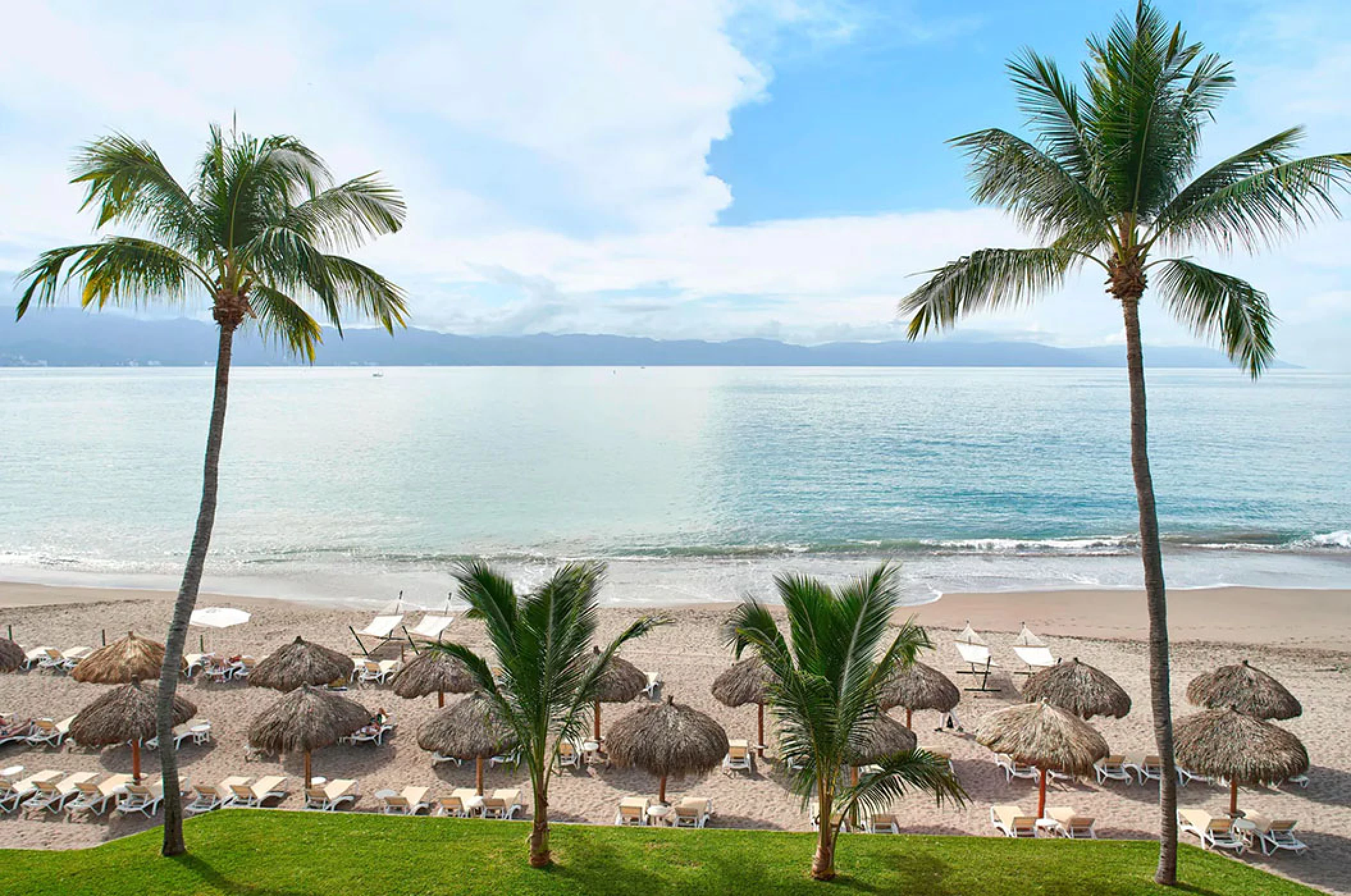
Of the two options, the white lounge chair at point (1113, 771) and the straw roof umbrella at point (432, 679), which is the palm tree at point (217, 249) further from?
the white lounge chair at point (1113, 771)

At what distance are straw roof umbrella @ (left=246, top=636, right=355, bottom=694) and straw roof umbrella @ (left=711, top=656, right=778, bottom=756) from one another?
23.9ft

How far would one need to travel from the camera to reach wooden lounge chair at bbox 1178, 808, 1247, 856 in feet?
32.6

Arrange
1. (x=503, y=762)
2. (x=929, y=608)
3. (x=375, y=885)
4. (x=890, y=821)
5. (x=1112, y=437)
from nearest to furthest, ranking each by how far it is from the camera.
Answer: (x=375, y=885) < (x=890, y=821) < (x=503, y=762) < (x=929, y=608) < (x=1112, y=437)

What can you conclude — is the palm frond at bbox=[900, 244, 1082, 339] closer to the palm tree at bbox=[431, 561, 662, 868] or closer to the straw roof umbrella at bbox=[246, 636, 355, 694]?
the palm tree at bbox=[431, 561, 662, 868]

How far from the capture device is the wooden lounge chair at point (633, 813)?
1075cm

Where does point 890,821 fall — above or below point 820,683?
below

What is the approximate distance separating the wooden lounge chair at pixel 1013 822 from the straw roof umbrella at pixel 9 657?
17.8 meters

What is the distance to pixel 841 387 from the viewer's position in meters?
169

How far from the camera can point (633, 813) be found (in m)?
Answer: 10.8

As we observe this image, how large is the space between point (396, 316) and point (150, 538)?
3169 cm

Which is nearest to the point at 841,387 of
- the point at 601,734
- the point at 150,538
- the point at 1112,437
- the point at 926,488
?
the point at 1112,437

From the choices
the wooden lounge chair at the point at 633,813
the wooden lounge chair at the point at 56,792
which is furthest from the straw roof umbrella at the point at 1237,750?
the wooden lounge chair at the point at 56,792

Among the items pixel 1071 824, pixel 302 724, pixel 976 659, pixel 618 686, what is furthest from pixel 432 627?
pixel 1071 824

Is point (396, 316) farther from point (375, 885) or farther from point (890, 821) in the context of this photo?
point (890, 821)
